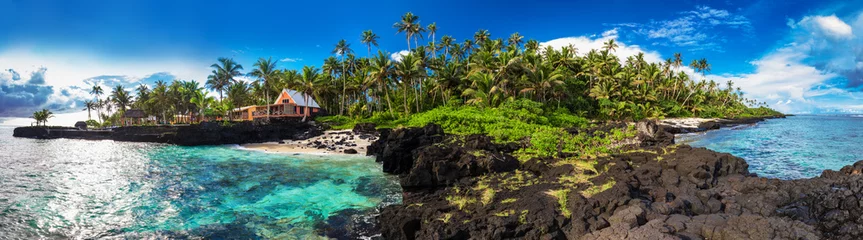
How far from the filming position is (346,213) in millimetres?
11742

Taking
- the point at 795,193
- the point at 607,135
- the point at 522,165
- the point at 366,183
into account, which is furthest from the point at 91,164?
the point at 795,193

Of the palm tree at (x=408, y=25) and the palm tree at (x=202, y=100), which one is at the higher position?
the palm tree at (x=408, y=25)

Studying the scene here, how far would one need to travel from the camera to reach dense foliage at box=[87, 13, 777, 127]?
45531mm

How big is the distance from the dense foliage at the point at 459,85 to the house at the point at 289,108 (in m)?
1.77

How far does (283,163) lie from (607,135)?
20740 mm

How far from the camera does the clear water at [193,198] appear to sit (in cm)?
1085

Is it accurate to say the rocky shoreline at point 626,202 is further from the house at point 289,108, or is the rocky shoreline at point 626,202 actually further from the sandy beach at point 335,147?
Result: the house at point 289,108

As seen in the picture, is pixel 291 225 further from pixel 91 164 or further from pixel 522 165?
pixel 91 164

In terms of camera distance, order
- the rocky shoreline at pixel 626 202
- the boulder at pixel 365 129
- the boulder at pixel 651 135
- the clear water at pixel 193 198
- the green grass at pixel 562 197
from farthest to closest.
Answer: the boulder at pixel 365 129 < the boulder at pixel 651 135 < the clear water at pixel 193 198 < the green grass at pixel 562 197 < the rocky shoreline at pixel 626 202

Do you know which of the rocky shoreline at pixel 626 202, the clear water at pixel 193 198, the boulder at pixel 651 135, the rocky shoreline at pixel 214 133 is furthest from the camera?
the rocky shoreline at pixel 214 133

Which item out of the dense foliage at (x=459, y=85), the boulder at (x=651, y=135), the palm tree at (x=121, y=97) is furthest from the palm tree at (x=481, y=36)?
the palm tree at (x=121, y=97)

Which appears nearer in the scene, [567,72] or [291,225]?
[291,225]

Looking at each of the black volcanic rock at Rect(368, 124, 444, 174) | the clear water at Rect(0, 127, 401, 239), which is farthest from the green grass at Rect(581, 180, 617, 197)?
the black volcanic rock at Rect(368, 124, 444, 174)

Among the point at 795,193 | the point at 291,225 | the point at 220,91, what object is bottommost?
the point at 291,225
